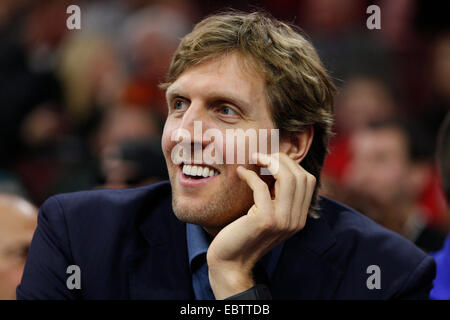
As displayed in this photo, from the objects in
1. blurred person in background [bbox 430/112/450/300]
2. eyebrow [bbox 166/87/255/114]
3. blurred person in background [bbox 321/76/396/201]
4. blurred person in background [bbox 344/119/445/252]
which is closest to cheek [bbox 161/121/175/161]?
eyebrow [bbox 166/87/255/114]

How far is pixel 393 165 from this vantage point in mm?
4230

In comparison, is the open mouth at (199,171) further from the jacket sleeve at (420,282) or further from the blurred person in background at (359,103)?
the blurred person in background at (359,103)

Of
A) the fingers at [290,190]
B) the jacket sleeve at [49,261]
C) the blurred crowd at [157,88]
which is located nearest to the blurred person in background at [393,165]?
the blurred crowd at [157,88]

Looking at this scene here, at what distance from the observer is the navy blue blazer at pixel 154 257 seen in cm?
221

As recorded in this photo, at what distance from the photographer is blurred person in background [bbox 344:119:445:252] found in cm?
399

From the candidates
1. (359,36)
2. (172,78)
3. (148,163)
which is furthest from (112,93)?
(172,78)

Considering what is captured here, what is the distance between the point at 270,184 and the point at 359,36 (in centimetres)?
275

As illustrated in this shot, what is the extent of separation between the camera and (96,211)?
232 centimetres

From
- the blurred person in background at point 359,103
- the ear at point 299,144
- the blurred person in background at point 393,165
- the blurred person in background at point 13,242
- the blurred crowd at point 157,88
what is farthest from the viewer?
the blurred person in background at point 359,103

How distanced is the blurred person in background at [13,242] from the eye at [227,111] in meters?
0.91

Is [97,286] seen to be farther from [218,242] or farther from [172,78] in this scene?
[172,78]

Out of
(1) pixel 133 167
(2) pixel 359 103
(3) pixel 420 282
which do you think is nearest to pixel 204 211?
(3) pixel 420 282
